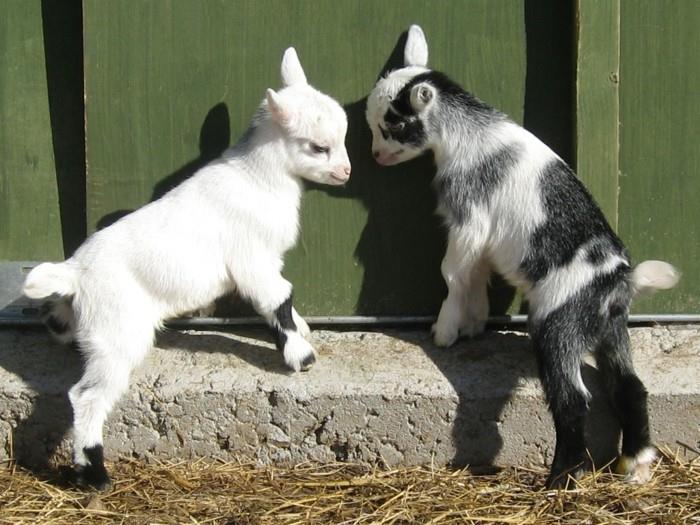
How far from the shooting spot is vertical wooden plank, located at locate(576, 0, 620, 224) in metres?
4.96

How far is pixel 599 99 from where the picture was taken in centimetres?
502

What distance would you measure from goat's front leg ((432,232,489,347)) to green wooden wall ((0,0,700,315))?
0.63 ft

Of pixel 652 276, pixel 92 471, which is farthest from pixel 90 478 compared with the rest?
pixel 652 276

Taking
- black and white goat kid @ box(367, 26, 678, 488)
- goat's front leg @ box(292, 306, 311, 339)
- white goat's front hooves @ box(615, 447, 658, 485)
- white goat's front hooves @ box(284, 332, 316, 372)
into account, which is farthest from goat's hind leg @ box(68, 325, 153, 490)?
white goat's front hooves @ box(615, 447, 658, 485)

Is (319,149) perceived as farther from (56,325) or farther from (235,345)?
(56,325)

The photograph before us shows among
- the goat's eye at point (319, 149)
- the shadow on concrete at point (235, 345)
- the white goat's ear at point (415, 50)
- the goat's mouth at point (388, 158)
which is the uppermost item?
the white goat's ear at point (415, 50)

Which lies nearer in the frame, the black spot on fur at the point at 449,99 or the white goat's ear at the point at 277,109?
the white goat's ear at the point at 277,109

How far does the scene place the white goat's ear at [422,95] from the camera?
15.7 ft

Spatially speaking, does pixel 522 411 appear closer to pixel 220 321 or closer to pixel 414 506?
pixel 414 506

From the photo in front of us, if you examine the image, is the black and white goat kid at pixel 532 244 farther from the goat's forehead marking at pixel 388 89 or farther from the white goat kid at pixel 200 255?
the white goat kid at pixel 200 255

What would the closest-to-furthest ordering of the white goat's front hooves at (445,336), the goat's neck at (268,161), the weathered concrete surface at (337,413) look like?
the weathered concrete surface at (337,413), the goat's neck at (268,161), the white goat's front hooves at (445,336)

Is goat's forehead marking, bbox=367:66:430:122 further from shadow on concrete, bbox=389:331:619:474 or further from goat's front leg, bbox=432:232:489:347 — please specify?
shadow on concrete, bbox=389:331:619:474

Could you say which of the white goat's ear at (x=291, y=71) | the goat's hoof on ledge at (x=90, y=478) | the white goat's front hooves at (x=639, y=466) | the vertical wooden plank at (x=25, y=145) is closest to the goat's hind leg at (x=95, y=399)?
the goat's hoof on ledge at (x=90, y=478)

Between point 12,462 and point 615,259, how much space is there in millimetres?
2793
